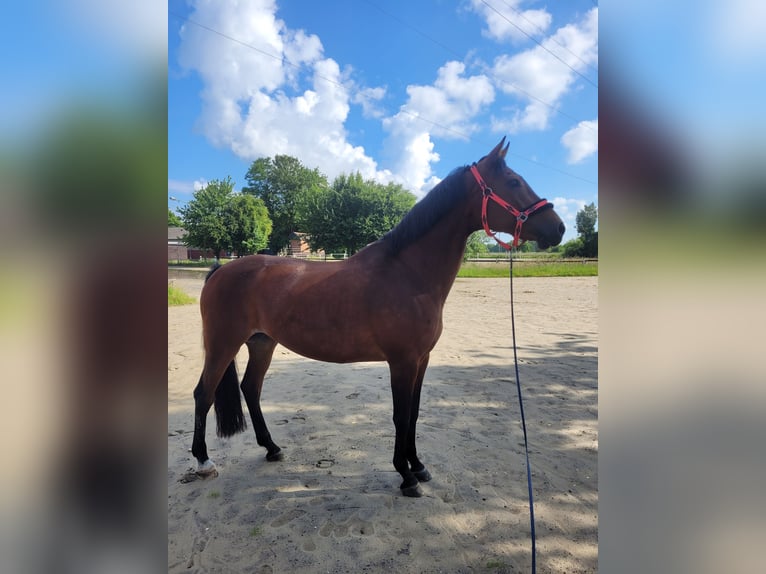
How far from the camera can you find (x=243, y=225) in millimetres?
22609

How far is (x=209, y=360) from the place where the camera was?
2.76 metres

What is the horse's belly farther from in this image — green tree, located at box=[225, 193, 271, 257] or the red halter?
green tree, located at box=[225, 193, 271, 257]

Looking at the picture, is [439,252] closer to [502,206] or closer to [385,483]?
[502,206]

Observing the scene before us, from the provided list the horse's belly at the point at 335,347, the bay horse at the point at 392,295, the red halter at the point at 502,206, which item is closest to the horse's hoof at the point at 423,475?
the bay horse at the point at 392,295

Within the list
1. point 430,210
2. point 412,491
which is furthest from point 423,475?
point 430,210

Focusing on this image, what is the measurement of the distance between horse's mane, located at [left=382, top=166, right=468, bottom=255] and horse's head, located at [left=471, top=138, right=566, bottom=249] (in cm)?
14

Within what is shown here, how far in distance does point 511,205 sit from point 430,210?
1.84ft

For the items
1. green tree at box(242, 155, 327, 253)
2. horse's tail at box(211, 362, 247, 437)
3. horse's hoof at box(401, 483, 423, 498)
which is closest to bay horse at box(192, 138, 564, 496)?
horse's hoof at box(401, 483, 423, 498)

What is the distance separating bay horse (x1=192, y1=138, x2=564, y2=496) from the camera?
7.89 feet

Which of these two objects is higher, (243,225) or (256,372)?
(243,225)
